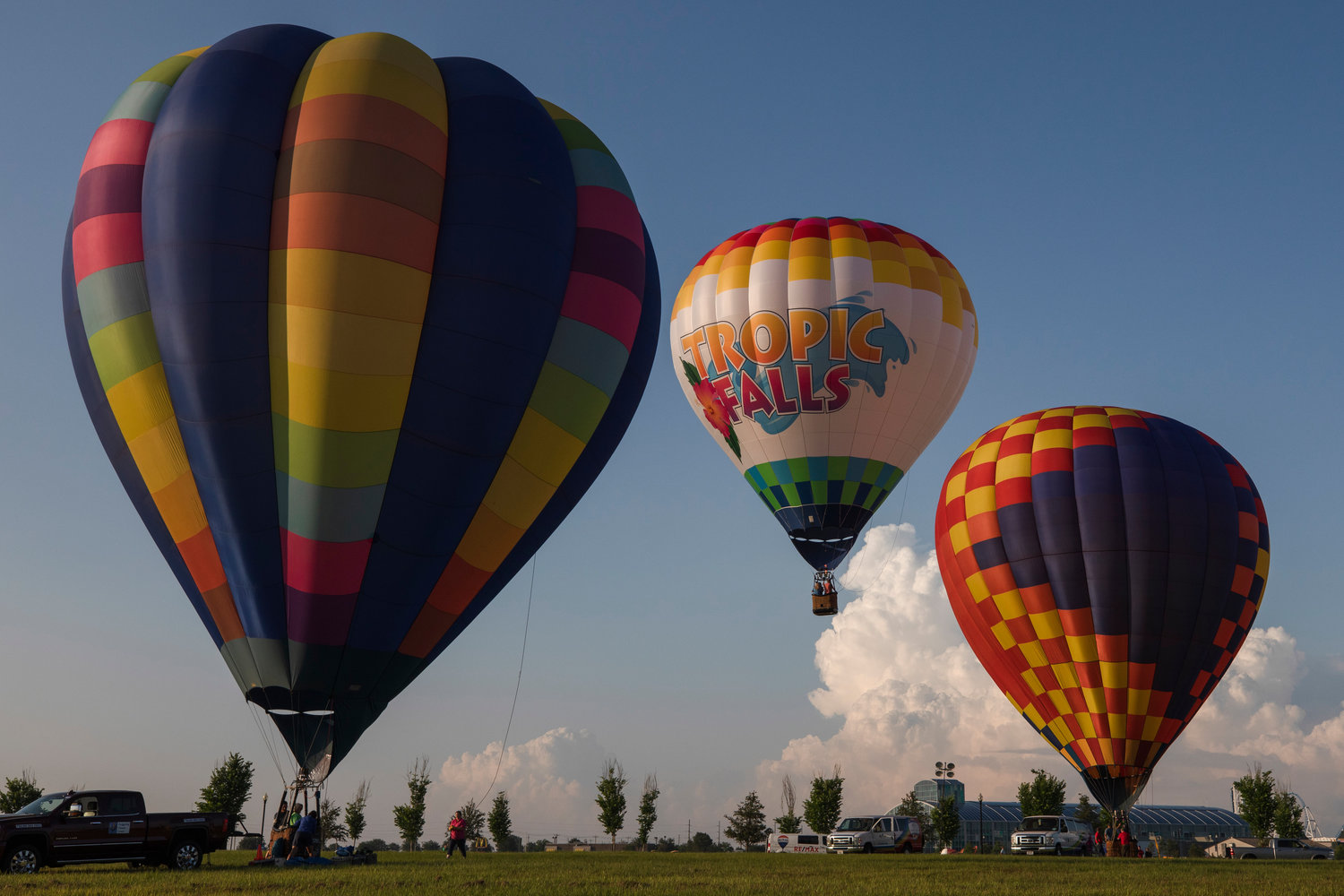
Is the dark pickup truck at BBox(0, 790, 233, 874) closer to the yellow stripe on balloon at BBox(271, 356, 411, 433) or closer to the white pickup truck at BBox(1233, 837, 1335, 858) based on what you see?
the yellow stripe on balloon at BBox(271, 356, 411, 433)

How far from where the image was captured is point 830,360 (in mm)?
32281

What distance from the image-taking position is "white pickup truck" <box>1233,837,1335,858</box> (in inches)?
1646

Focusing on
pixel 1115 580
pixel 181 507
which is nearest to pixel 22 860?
pixel 181 507

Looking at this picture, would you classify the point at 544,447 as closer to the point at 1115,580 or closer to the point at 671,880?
the point at 671,880

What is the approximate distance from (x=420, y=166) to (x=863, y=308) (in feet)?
56.6

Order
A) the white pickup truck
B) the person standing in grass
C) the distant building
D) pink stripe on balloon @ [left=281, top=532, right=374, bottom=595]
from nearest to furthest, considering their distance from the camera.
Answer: pink stripe on balloon @ [left=281, top=532, right=374, bottom=595]
the person standing in grass
the white pickup truck
the distant building

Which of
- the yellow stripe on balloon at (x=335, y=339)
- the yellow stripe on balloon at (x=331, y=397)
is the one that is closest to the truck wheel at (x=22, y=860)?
the yellow stripe on balloon at (x=331, y=397)

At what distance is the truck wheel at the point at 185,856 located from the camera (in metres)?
18.2

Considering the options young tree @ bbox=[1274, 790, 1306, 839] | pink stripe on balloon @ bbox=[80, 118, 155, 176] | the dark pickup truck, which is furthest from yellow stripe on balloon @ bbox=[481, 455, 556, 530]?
young tree @ bbox=[1274, 790, 1306, 839]

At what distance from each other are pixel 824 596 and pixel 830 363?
6960mm

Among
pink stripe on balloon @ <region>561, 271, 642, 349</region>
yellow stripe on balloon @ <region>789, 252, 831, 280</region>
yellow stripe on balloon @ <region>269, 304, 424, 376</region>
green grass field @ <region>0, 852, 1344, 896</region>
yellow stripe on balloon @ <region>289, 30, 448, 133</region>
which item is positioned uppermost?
yellow stripe on balloon @ <region>789, 252, 831, 280</region>

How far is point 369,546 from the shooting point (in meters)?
17.5

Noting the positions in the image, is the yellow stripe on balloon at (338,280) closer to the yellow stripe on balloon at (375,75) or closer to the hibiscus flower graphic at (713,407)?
the yellow stripe on balloon at (375,75)

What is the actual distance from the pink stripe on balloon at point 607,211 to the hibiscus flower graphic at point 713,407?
13658mm
